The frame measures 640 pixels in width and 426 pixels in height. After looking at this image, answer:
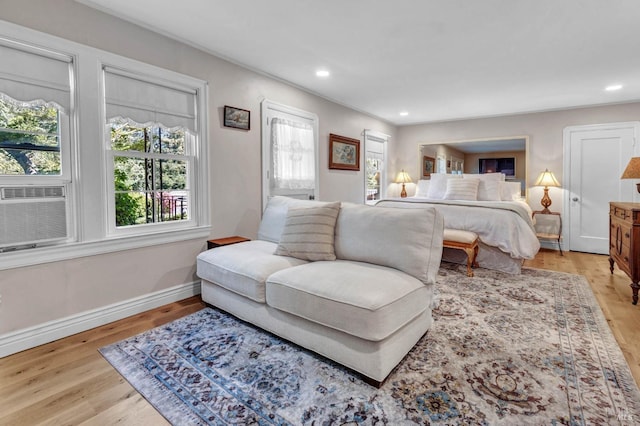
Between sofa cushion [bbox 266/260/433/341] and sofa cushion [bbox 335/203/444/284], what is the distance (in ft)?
0.26

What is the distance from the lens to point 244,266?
2326 mm

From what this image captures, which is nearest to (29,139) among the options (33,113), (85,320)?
(33,113)

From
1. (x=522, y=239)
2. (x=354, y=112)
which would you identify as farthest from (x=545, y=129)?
(x=354, y=112)

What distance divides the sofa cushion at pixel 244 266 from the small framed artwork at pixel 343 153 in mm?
2437

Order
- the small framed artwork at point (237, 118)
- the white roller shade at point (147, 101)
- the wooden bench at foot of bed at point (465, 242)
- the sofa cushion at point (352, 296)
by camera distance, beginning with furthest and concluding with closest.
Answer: the wooden bench at foot of bed at point (465, 242), the small framed artwork at point (237, 118), the white roller shade at point (147, 101), the sofa cushion at point (352, 296)

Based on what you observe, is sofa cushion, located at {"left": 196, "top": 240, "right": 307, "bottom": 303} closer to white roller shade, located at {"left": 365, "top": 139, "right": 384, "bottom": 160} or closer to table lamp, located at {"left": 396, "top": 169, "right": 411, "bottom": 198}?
white roller shade, located at {"left": 365, "top": 139, "right": 384, "bottom": 160}

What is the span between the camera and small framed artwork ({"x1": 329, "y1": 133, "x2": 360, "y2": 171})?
4.87m

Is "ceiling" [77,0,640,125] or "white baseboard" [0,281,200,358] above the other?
"ceiling" [77,0,640,125]

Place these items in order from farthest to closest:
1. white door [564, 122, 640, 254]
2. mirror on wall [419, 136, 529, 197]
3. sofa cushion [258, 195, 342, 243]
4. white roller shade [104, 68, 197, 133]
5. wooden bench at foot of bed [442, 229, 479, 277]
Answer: mirror on wall [419, 136, 529, 197]
white door [564, 122, 640, 254]
wooden bench at foot of bed [442, 229, 479, 277]
sofa cushion [258, 195, 342, 243]
white roller shade [104, 68, 197, 133]

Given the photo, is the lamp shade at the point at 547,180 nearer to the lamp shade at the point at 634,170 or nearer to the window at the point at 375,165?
the lamp shade at the point at 634,170

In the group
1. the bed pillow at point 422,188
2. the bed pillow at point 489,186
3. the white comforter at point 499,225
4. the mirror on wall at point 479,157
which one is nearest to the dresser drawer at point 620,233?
the white comforter at point 499,225

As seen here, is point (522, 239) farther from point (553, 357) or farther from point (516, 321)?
point (553, 357)

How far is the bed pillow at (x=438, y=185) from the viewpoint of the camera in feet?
18.1

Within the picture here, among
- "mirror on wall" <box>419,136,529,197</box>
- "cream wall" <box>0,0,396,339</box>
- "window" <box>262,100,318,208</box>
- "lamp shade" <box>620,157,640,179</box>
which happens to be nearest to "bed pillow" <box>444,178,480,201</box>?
"mirror on wall" <box>419,136,529,197</box>
